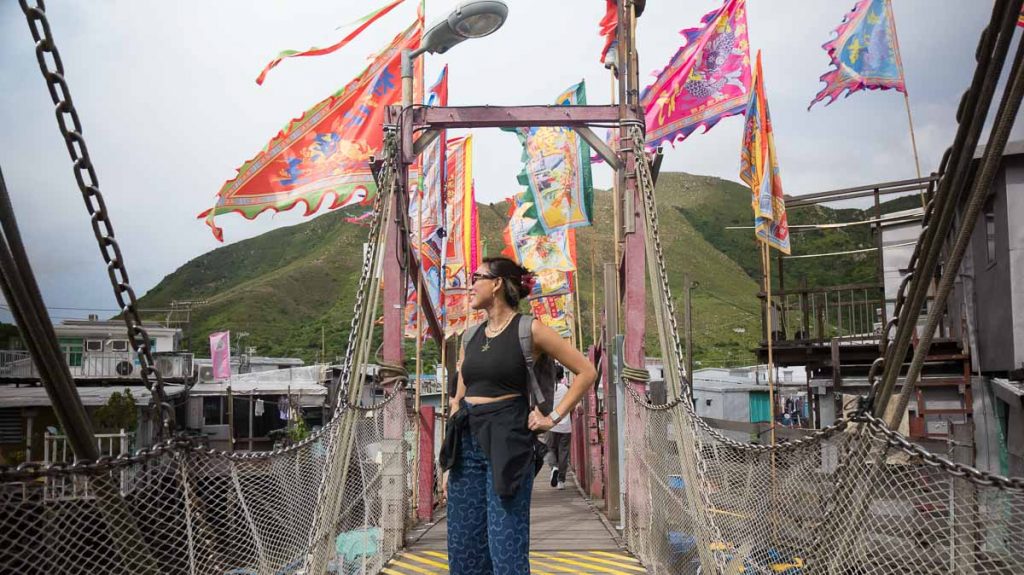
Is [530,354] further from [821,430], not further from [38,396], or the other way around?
[38,396]

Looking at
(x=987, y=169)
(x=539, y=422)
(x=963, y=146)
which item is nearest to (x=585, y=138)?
(x=539, y=422)

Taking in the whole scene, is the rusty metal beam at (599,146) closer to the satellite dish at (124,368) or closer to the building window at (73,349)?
the satellite dish at (124,368)

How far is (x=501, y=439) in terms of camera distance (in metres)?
3.13

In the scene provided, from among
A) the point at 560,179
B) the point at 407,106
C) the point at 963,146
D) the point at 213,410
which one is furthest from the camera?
the point at 213,410

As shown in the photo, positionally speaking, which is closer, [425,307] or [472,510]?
[472,510]

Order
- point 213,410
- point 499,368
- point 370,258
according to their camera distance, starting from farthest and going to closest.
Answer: point 213,410 < point 370,258 < point 499,368

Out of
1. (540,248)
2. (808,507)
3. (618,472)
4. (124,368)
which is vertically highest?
(540,248)

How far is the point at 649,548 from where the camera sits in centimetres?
492

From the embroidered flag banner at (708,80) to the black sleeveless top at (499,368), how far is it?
5.02 m

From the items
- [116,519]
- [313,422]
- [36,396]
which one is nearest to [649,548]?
[116,519]

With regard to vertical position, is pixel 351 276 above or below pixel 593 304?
above

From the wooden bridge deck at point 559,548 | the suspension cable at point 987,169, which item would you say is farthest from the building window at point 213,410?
the suspension cable at point 987,169

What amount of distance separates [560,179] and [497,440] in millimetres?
6706

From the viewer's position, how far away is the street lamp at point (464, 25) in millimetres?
5664
